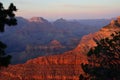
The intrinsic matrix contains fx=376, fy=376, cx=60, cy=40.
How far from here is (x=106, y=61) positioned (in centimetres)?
2923

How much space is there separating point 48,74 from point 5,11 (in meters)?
89.1

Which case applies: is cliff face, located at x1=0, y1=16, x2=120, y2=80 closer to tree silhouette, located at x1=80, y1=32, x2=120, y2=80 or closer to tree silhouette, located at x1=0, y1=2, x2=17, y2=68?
tree silhouette, located at x1=80, y1=32, x2=120, y2=80

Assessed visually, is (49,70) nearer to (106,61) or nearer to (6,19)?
(106,61)

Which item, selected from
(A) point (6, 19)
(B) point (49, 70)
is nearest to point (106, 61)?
(A) point (6, 19)

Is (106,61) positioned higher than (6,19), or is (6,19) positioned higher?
(6,19)

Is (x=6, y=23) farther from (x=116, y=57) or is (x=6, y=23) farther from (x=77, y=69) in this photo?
(x=77, y=69)

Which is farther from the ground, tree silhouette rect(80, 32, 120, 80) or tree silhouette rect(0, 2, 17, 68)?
tree silhouette rect(0, 2, 17, 68)

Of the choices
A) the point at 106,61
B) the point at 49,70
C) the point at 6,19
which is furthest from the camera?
the point at 49,70

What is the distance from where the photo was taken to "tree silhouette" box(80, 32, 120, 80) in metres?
28.5

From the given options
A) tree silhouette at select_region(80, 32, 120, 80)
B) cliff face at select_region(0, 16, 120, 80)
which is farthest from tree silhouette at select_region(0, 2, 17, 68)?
cliff face at select_region(0, 16, 120, 80)

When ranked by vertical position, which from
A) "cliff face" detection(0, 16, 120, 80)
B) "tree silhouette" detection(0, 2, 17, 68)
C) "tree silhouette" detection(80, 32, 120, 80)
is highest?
"tree silhouette" detection(0, 2, 17, 68)

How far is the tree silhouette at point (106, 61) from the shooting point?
2848 centimetres

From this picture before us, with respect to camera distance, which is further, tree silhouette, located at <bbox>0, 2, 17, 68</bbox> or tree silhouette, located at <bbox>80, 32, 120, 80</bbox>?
tree silhouette, located at <bbox>80, 32, 120, 80</bbox>

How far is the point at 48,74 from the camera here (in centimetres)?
11006
